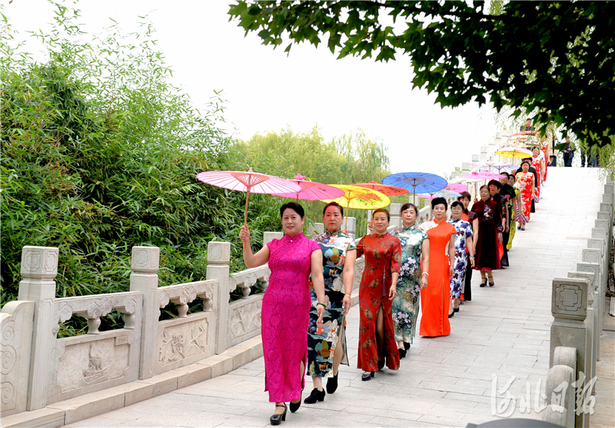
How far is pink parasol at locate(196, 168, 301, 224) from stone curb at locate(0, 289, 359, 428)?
1.83 metres

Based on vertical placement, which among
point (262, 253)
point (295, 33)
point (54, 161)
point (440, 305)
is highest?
point (295, 33)

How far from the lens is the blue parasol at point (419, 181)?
9938 mm

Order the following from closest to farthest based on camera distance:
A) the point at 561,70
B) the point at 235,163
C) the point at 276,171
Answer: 1. the point at 561,70
2. the point at 235,163
3. the point at 276,171

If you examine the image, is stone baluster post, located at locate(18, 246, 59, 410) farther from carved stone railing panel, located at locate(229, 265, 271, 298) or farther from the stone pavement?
carved stone railing panel, located at locate(229, 265, 271, 298)

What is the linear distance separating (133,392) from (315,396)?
165cm

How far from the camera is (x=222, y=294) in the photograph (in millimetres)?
7266

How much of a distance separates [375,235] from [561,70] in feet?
10.2

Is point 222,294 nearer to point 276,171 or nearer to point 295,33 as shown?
point 295,33

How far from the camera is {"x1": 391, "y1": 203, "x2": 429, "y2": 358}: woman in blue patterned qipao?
781 cm

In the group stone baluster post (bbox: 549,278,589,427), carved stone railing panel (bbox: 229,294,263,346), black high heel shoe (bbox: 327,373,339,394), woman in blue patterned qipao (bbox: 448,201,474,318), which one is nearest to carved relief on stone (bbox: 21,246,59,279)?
black high heel shoe (bbox: 327,373,339,394)

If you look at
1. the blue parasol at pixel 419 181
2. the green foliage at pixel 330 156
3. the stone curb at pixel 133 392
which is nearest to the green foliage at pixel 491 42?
the stone curb at pixel 133 392

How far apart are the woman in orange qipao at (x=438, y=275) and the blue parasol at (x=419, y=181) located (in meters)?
1.06

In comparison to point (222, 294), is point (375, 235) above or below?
above

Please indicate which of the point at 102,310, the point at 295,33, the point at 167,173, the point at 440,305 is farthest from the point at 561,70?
the point at 167,173
